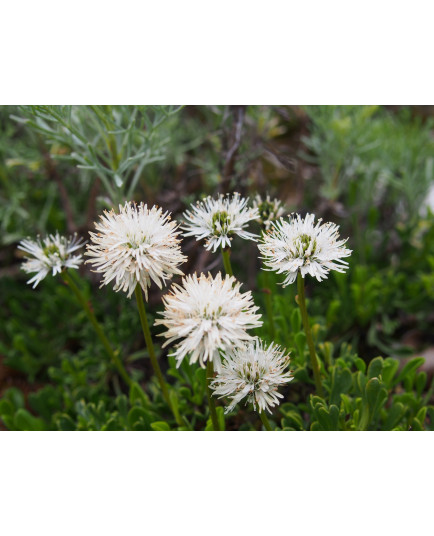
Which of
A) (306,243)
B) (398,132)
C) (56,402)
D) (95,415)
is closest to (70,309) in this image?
(56,402)

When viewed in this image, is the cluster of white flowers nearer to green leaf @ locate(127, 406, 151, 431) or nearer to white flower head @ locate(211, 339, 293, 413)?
white flower head @ locate(211, 339, 293, 413)

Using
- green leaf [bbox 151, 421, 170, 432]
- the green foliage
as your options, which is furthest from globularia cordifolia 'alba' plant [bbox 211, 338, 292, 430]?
the green foliage

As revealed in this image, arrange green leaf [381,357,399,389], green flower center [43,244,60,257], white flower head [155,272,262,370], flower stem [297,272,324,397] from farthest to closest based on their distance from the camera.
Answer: green leaf [381,357,399,389] < green flower center [43,244,60,257] < flower stem [297,272,324,397] < white flower head [155,272,262,370]

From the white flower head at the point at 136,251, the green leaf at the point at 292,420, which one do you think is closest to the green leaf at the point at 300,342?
the green leaf at the point at 292,420

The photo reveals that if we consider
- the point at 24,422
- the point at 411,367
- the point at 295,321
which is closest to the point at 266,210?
the point at 295,321

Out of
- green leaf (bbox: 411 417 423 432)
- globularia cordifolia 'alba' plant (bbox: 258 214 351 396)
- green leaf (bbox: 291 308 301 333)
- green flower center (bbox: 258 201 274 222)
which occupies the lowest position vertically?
green leaf (bbox: 411 417 423 432)

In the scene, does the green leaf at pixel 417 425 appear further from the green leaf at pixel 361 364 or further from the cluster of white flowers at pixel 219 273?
the cluster of white flowers at pixel 219 273

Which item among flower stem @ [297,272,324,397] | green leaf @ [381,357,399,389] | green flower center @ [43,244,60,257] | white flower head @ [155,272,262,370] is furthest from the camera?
green leaf @ [381,357,399,389]
